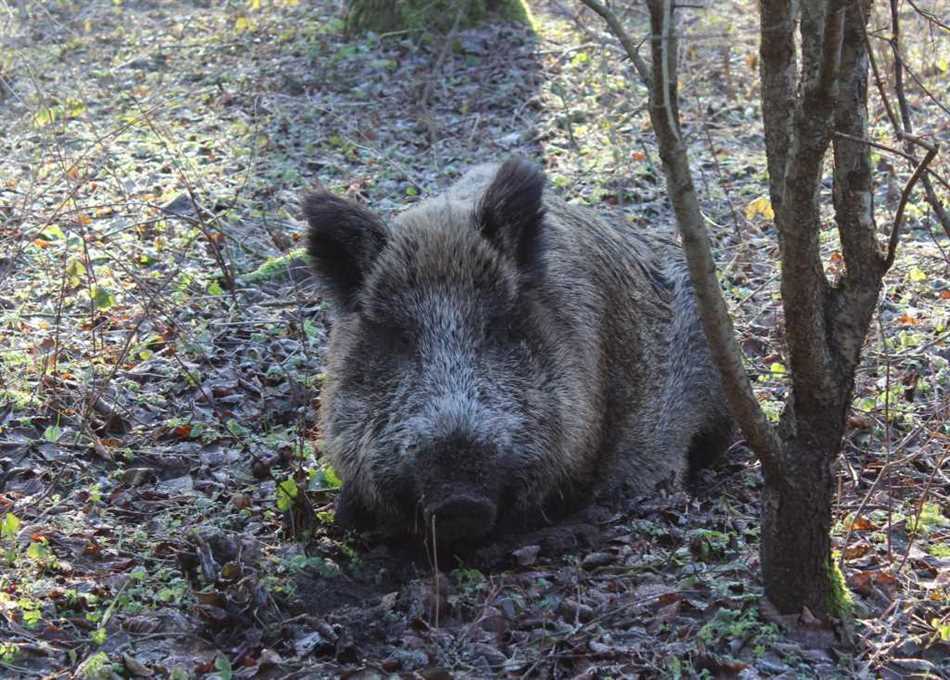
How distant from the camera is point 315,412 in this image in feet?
21.0

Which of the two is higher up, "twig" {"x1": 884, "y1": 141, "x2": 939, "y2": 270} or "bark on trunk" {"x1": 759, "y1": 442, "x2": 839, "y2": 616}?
"twig" {"x1": 884, "y1": 141, "x2": 939, "y2": 270}

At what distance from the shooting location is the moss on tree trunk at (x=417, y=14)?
1247 cm

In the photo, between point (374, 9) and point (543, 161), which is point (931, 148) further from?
point (374, 9)

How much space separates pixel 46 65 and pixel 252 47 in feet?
7.48

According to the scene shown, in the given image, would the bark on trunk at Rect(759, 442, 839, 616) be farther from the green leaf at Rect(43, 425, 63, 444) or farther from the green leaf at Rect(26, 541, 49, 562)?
the green leaf at Rect(43, 425, 63, 444)

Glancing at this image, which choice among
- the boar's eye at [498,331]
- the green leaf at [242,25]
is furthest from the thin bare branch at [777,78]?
the green leaf at [242,25]

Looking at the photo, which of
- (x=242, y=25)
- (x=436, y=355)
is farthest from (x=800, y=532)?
(x=242, y=25)

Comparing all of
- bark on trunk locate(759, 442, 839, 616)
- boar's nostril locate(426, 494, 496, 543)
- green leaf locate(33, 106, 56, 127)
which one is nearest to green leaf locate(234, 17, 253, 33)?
green leaf locate(33, 106, 56, 127)

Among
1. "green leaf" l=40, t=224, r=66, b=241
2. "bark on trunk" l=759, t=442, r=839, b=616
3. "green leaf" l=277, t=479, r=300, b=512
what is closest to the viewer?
"bark on trunk" l=759, t=442, r=839, b=616

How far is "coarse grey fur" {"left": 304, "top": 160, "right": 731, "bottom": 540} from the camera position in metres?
4.72

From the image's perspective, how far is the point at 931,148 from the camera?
10.0ft

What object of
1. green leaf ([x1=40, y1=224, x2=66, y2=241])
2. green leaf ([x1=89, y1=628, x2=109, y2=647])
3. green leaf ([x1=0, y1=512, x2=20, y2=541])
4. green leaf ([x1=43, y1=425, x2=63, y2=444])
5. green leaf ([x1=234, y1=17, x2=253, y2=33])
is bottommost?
green leaf ([x1=89, y1=628, x2=109, y2=647])

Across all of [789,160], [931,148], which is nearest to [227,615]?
[789,160]

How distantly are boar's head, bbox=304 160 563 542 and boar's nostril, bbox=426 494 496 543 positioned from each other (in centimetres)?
2
